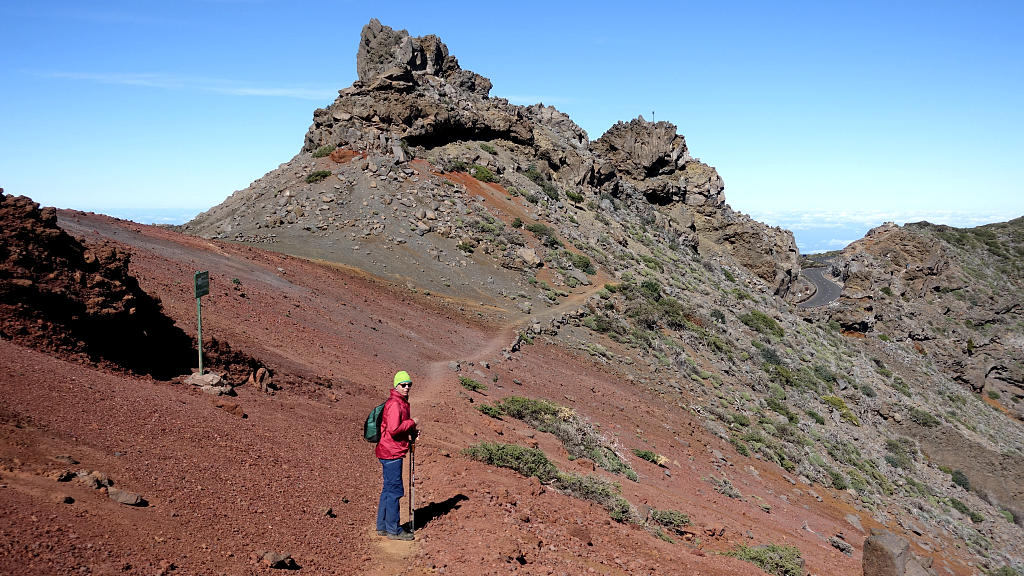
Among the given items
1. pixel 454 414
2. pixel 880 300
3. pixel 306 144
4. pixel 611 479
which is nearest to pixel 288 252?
pixel 306 144

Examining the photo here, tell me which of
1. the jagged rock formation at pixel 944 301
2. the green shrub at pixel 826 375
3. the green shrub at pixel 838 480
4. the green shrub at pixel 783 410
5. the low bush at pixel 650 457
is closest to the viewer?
the low bush at pixel 650 457

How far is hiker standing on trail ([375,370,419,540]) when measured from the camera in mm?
7109

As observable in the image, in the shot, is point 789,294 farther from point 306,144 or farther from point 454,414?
point 454,414

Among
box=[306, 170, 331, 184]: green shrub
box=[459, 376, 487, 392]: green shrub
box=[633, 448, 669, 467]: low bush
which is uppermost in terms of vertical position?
box=[306, 170, 331, 184]: green shrub

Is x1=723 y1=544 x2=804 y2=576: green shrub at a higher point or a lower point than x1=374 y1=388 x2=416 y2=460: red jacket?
lower

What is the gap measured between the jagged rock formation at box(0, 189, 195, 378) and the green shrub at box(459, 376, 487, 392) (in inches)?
268

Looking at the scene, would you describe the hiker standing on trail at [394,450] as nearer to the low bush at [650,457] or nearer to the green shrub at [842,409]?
the low bush at [650,457]

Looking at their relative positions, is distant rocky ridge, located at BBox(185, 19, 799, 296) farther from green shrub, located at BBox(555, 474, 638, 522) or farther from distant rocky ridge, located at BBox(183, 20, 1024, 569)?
green shrub, located at BBox(555, 474, 638, 522)

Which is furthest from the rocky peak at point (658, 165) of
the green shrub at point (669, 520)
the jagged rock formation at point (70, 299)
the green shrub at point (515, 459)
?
the jagged rock formation at point (70, 299)

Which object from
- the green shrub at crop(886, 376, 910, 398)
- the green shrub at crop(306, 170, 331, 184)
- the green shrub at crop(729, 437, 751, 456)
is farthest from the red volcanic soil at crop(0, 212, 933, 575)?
the green shrub at crop(886, 376, 910, 398)

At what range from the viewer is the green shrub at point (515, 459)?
33.8 feet

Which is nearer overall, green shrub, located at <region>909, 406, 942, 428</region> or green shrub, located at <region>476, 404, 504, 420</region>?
green shrub, located at <region>476, 404, 504, 420</region>

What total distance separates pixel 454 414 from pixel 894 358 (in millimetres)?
43105

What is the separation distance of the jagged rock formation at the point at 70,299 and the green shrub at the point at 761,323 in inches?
1289
